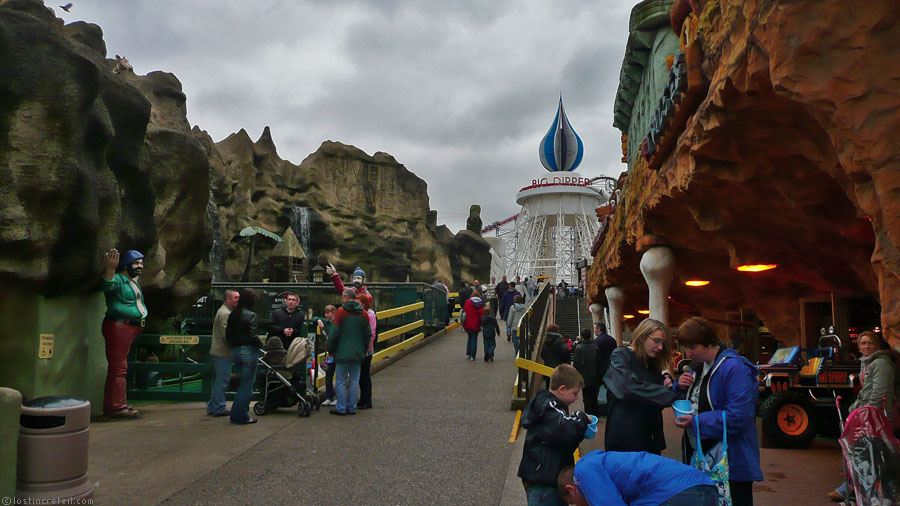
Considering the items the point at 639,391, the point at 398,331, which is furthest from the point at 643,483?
the point at 398,331

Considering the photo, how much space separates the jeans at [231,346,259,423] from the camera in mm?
7512

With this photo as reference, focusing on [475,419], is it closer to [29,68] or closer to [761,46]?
[761,46]

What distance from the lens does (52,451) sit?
3.88 m

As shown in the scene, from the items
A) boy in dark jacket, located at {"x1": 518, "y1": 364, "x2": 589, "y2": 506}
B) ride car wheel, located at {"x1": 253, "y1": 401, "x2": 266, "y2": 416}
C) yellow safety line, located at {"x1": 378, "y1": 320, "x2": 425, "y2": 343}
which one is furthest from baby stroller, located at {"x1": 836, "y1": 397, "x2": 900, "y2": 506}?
yellow safety line, located at {"x1": 378, "y1": 320, "x2": 425, "y2": 343}

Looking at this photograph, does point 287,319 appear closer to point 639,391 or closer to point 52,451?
point 52,451

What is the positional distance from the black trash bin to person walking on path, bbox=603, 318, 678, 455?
126 inches

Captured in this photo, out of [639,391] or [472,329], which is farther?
[472,329]

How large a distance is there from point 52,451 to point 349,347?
14.2 feet

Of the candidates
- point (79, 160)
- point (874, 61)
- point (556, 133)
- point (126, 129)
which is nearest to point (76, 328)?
point (79, 160)

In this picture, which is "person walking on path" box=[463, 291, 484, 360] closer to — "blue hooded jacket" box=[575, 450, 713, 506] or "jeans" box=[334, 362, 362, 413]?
"jeans" box=[334, 362, 362, 413]

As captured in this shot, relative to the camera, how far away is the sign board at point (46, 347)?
7031 mm

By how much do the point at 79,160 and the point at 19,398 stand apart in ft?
14.3

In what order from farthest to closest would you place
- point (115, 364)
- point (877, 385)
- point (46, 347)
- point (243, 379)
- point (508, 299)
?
point (508, 299) → point (115, 364) → point (243, 379) → point (46, 347) → point (877, 385)

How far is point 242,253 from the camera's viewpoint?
37969mm
